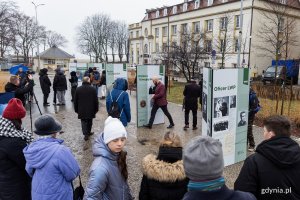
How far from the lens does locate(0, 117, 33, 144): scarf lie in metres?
3.07

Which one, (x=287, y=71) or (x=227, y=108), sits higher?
(x=287, y=71)

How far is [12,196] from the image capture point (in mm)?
3121

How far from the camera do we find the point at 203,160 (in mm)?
1587

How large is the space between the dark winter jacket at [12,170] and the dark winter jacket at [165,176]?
58.3 inches

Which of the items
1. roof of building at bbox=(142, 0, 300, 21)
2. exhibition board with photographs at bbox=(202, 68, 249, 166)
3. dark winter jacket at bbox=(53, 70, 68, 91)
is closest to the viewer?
exhibition board with photographs at bbox=(202, 68, 249, 166)

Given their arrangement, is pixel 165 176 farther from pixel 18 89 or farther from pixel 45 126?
pixel 18 89

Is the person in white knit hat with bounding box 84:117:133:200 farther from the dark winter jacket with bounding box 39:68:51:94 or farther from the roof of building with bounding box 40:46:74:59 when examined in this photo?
the roof of building with bounding box 40:46:74:59

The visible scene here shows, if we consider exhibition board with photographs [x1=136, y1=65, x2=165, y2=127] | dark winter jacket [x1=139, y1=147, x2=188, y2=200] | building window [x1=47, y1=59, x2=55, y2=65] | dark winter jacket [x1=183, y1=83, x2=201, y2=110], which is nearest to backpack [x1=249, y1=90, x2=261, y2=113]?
dark winter jacket [x1=183, y1=83, x2=201, y2=110]

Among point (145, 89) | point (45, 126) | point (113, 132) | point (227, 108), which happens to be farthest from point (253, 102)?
point (45, 126)

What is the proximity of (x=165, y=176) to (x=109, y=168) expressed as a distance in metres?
0.56

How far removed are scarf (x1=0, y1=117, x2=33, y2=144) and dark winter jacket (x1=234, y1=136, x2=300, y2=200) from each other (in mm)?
2336

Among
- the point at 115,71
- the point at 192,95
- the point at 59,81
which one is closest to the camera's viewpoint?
the point at 192,95

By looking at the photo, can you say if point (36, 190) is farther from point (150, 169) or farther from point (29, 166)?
point (150, 169)

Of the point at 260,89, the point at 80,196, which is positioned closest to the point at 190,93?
the point at 80,196
